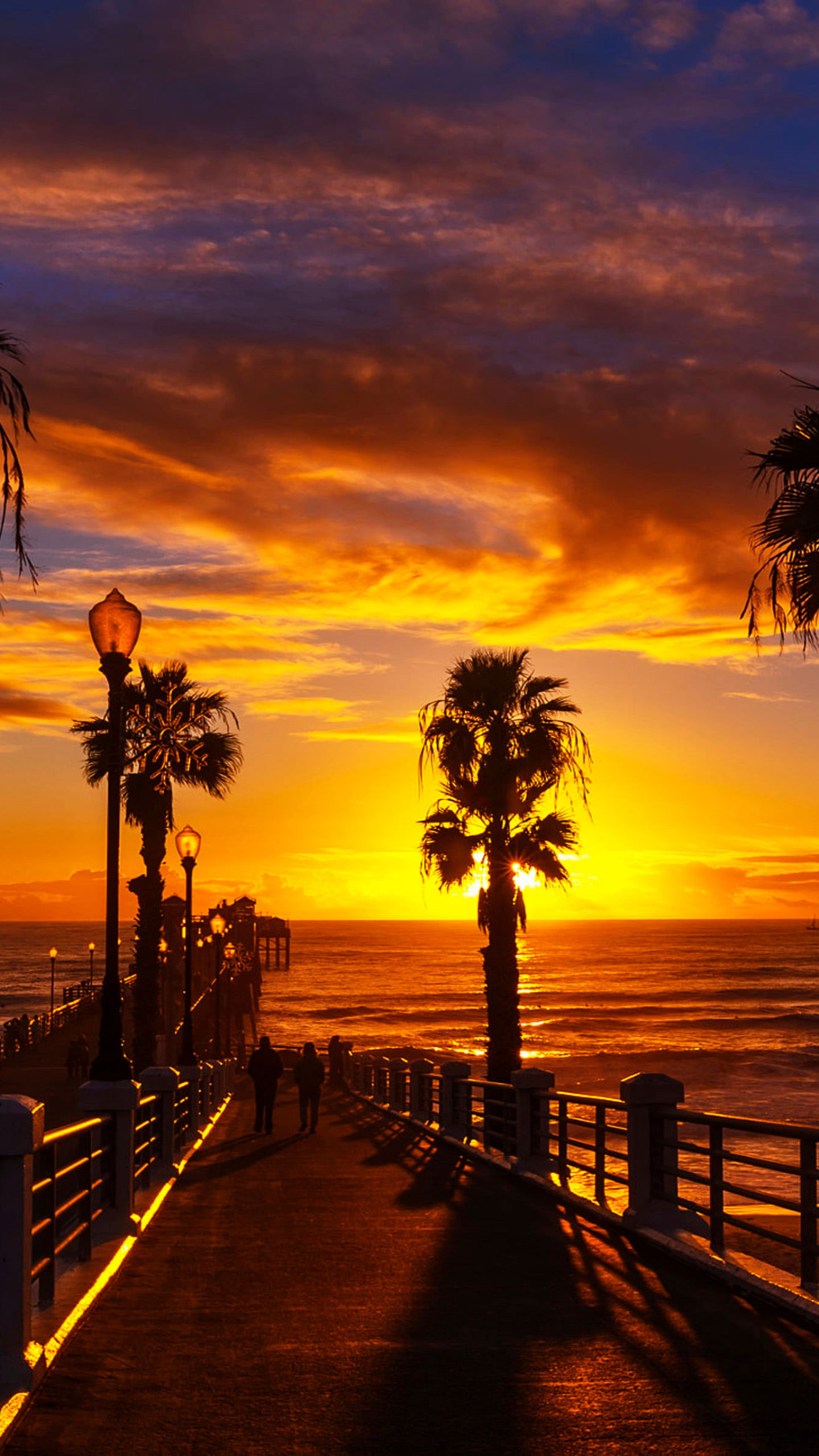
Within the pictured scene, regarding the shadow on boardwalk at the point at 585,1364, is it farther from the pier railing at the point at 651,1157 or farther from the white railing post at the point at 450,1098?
the white railing post at the point at 450,1098

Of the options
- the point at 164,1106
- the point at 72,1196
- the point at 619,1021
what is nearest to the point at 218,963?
the point at 164,1106

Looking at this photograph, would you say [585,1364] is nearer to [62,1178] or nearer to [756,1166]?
[756,1166]

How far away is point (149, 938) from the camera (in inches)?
1544

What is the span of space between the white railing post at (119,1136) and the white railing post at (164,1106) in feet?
12.2

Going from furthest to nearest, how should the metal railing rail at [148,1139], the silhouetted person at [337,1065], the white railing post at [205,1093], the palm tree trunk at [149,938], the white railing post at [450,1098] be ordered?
the silhouetted person at [337,1065] → the palm tree trunk at [149,938] → the white railing post at [205,1093] → the white railing post at [450,1098] → the metal railing rail at [148,1139]

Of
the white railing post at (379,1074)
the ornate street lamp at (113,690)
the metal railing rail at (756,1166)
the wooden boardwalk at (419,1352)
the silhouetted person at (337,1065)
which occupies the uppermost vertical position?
the ornate street lamp at (113,690)

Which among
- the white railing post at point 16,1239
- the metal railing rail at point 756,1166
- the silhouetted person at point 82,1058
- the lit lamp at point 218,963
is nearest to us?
the white railing post at point 16,1239

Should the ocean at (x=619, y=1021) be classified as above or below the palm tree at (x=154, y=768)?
below

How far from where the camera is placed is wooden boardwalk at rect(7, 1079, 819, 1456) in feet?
20.2

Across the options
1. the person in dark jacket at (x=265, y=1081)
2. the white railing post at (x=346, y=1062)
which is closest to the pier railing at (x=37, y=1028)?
the white railing post at (x=346, y=1062)

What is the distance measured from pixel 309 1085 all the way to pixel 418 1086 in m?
3.08

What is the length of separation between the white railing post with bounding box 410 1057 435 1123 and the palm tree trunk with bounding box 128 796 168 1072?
11.3 m

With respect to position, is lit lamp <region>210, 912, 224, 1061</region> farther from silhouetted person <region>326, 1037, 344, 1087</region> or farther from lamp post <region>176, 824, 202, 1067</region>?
lamp post <region>176, 824, 202, 1067</region>

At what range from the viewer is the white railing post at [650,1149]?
38.1ft
